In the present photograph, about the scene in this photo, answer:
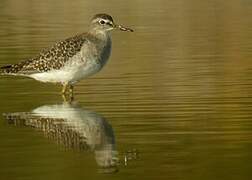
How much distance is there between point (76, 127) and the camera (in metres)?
15.2

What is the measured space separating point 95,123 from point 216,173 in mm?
3816

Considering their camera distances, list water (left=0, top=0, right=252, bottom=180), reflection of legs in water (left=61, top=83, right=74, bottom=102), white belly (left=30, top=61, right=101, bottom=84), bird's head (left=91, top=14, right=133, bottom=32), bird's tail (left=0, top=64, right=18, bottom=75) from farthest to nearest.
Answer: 1. bird's head (left=91, top=14, right=133, bottom=32)
2. bird's tail (left=0, top=64, right=18, bottom=75)
3. white belly (left=30, top=61, right=101, bottom=84)
4. reflection of legs in water (left=61, top=83, right=74, bottom=102)
5. water (left=0, top=0, right=252, bottom=180)

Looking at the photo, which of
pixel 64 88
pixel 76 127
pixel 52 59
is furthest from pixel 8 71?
pixel 76 127

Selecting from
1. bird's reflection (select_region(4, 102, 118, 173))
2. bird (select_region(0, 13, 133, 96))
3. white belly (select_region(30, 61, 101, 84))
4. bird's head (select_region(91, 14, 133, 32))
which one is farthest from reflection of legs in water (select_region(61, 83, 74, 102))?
bird's head (select_region(91, 14, 133, 32))

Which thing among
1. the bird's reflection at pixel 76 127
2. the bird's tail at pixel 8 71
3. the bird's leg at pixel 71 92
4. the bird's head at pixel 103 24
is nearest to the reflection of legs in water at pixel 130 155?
the bird's reflection at pixel 76 127

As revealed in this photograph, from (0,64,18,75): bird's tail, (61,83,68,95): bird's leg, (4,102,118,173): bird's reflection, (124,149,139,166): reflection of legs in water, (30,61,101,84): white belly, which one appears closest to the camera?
(124,149,139,166): reflection of legs in water

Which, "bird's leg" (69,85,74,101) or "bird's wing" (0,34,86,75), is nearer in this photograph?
"bird's leg" (69,85,74,101)

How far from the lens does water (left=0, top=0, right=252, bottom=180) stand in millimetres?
12664

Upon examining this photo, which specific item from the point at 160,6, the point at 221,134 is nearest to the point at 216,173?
the point at 221,134

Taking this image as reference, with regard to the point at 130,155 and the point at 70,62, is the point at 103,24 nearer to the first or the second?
the point at 70,62

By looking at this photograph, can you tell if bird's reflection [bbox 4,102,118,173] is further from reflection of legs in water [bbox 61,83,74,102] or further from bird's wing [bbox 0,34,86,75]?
bird's wing [bbox 0,34,86,75]

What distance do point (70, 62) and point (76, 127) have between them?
4.24 m

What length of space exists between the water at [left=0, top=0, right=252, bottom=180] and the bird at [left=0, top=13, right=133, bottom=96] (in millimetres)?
295

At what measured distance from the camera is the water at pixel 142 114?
12664 mm
